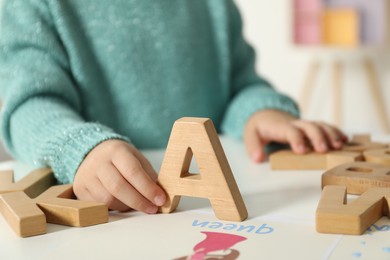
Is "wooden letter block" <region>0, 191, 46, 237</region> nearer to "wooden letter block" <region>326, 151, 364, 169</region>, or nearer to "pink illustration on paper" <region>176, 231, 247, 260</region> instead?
"pink illustration on paper" <region>176, 231, 247, 260</region>

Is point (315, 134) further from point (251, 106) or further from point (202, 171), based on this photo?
point (202, 171)

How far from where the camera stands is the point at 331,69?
299 centimetres

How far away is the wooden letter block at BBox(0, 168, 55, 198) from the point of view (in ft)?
2.03

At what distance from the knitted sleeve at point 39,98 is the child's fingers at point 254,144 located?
229 millimetres

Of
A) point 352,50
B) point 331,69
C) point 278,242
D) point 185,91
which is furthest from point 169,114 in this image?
point 331,69

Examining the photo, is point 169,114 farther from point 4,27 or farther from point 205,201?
point 205,201

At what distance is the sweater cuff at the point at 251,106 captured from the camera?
98 centimetres

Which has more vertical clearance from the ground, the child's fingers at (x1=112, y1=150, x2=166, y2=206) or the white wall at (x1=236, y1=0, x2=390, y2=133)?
the child's fingers at (x1=112, y1=150, x2=166, y2=206)

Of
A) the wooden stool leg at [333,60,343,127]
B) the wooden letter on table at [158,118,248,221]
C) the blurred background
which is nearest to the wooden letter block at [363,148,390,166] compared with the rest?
the wooden letter on table at [158,118,248,221]

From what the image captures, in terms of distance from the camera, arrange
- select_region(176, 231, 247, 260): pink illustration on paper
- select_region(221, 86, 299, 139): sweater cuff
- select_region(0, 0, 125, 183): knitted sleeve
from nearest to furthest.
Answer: select_region(176, 231, 247, 260): pink illustration on paper
select_region(0, 0, 125, 183): knitted sleeve
select_region(221, 86, 299, 139): sweater cuff

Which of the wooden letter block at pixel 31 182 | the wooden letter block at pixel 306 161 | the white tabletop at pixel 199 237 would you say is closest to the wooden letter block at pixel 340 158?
the wooden letter block at pixel 306 161

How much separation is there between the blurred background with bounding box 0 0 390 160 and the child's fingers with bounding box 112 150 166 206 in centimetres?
222

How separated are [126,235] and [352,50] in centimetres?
240

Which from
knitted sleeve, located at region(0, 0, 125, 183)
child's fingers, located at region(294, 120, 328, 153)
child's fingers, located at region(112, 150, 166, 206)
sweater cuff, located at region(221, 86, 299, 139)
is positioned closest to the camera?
child's fingers, located at region(112, 150, 166, 206)
